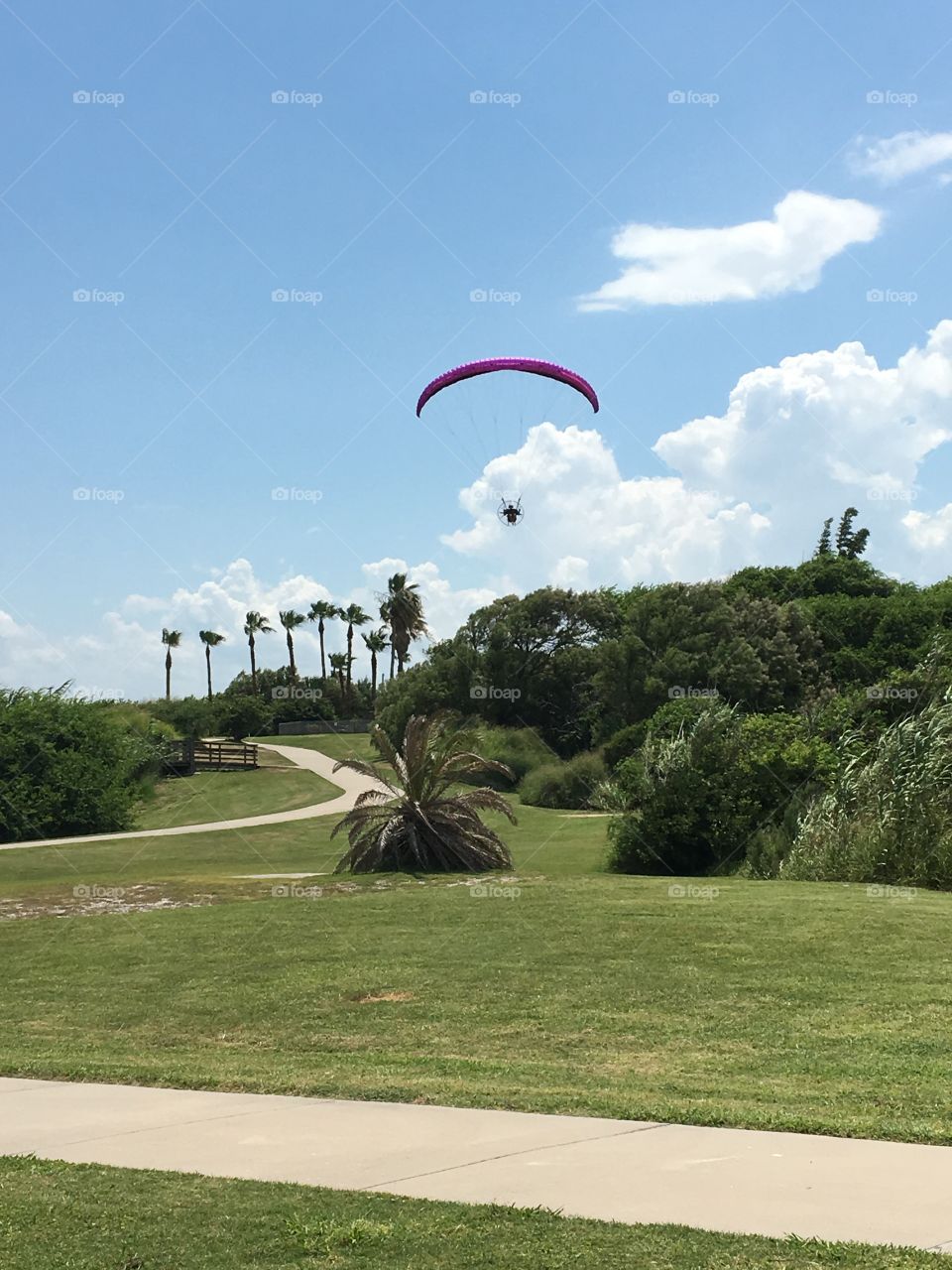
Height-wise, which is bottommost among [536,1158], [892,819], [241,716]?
[536,1158]

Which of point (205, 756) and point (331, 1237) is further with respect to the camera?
point (205, 756)

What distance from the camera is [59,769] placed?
137ft

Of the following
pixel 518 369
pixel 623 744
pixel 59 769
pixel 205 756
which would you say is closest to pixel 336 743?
pixel 205 756

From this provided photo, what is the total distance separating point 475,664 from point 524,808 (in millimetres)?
23780

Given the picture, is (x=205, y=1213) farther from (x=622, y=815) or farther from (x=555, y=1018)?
(x=622, y=815)

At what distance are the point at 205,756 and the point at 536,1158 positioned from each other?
Result: 189 ft

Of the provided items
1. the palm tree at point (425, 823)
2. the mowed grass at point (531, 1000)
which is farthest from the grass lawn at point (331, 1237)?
the palm tree at point (425, 823)

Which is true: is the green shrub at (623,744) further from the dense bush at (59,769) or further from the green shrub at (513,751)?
the dense bush at (59,769)

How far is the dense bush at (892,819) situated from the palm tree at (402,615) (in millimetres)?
75354

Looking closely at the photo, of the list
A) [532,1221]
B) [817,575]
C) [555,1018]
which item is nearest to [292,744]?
[817,575]

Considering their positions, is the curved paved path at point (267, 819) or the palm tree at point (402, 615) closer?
the curved paved path at point (267, 819)

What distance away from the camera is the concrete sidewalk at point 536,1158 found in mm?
5188

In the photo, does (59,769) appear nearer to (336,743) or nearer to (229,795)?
(229,795)

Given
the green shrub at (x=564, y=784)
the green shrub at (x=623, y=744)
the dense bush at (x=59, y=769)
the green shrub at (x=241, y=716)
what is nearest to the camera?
the dense bush at (x=59, y=769)
